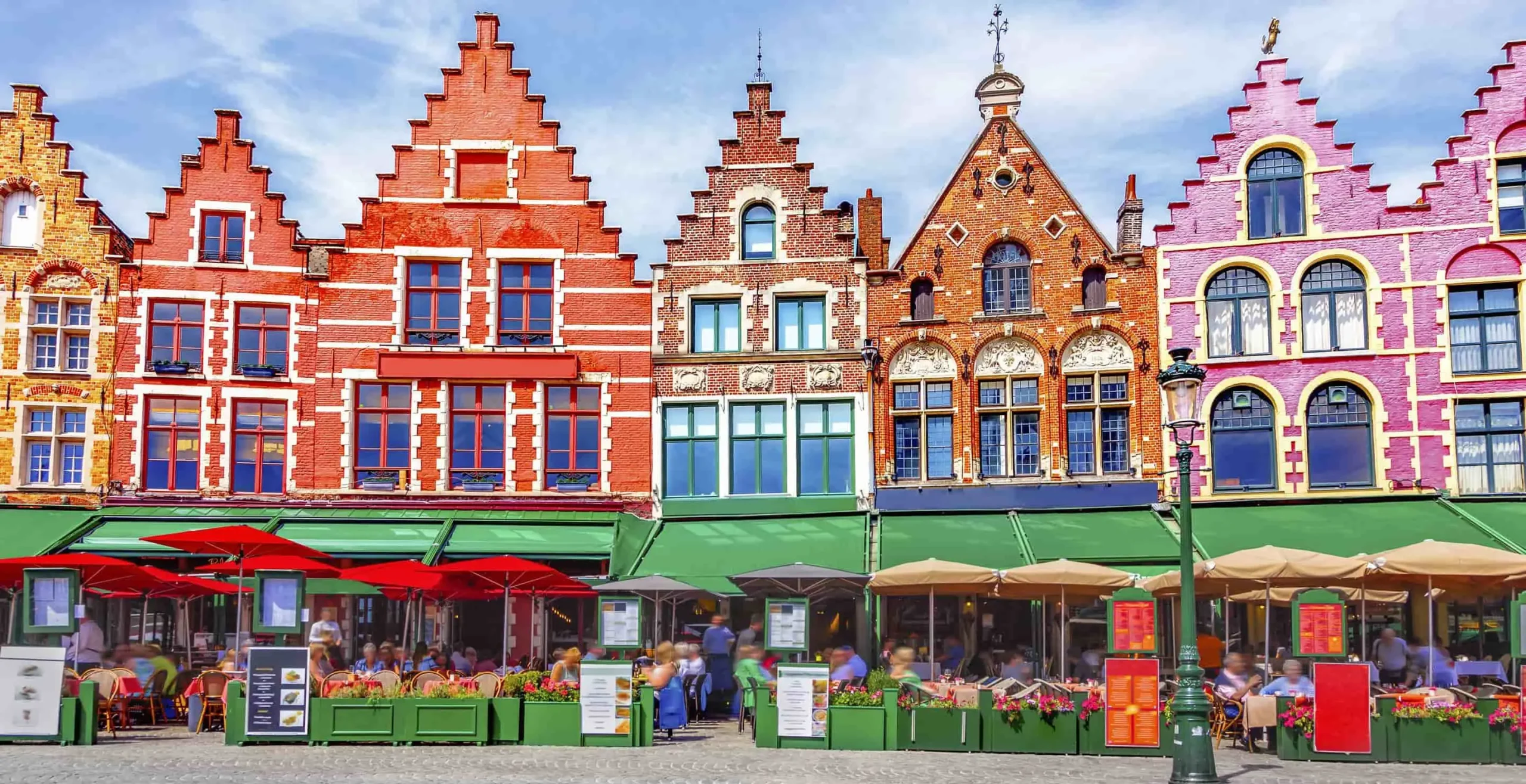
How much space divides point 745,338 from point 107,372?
1190 centimetres

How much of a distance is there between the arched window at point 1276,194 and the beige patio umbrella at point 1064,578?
8.15 meters

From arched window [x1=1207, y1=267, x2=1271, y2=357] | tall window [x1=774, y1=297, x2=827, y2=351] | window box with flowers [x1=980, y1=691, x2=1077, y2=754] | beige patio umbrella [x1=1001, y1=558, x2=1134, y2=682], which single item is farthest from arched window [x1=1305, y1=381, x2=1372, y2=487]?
window box with flowers [x1=980, y1=691, x2=1077, y2=754]

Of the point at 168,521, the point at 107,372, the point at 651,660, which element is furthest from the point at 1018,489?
the point at 107,372

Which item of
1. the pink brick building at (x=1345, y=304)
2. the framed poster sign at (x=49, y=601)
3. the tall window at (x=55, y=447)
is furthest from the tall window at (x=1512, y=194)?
the tall window at (x=55, y=447)

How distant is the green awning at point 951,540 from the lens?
2322cm

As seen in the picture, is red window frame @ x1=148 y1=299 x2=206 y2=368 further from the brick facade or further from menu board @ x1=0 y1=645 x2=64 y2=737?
menu board @ x1=0 y1=645 x2=64 y2=737

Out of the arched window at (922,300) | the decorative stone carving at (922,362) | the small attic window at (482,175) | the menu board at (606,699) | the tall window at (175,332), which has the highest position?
the small attic window at (482,175)

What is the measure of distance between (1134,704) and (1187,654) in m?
2.82

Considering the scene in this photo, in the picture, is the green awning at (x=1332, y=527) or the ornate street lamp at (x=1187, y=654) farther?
the green awning at (x=1332, y=527)

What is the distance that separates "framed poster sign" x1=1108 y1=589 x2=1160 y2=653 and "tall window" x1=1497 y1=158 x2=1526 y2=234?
1199 cm

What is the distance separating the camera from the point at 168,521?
83.8ft

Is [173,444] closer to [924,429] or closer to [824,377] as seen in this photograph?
[824,377]

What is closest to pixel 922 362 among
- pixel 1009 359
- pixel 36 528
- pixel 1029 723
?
pixel 1009 359

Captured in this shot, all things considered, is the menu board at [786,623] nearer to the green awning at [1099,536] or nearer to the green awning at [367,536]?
the green awning at [1099,536]
